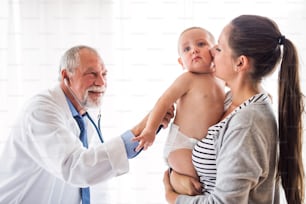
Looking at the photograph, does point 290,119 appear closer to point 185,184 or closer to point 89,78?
point 185,184

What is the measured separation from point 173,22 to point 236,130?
0.42 m

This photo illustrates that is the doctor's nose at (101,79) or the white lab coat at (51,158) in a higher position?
the doctor's nose at (101,79)

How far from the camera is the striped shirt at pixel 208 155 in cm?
86

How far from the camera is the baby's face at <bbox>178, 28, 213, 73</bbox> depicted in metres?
0.95

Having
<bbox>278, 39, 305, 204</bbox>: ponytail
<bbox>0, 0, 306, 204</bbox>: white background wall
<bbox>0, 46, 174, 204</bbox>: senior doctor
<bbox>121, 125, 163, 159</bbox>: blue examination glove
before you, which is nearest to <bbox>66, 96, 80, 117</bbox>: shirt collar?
<bbox>0, 46, 174, 204</bbox>: senior doctor

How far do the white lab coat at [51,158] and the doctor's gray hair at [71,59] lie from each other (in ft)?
0.26

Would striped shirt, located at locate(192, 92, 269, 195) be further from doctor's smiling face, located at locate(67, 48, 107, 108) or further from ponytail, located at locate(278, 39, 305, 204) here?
doctor's smiling face, located at locate(67, 48, 107, 108)

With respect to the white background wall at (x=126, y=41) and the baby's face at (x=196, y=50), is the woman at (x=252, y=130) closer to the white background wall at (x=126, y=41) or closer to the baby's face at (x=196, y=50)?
the baby's face at (x=196, y=50)

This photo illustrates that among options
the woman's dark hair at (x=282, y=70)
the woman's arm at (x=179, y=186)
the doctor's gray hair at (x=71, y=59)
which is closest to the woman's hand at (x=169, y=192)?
the woman's arm at (x=179, y=186)

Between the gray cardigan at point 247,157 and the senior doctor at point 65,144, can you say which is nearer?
the gray cardigan at point 247,157

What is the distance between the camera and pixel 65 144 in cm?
100

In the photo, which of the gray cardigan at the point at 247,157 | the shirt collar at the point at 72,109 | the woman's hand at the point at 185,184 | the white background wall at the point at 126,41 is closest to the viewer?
the gray cardigan at the point at 247,157

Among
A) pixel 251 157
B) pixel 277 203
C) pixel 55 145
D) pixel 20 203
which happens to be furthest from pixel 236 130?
pixel 20 203

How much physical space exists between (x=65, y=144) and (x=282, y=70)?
1.93 ft
